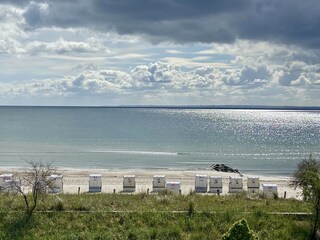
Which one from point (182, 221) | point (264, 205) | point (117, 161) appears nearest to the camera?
point (182, 221)

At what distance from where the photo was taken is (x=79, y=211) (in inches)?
955

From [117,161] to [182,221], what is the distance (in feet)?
139

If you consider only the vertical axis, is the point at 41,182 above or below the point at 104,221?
above

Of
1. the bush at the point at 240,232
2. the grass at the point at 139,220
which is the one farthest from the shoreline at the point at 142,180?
the bush at the point at 240,232

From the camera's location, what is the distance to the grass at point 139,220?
72.2 feet

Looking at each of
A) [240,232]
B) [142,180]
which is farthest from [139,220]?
[142,180]

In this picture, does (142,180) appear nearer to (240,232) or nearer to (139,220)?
(139,220)

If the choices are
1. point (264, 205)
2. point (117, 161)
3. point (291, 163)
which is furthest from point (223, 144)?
point (264, 205)

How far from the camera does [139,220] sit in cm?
2327

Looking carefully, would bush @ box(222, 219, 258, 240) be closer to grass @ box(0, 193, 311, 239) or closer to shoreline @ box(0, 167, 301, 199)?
grass @ box(0, 193, 311, 239)

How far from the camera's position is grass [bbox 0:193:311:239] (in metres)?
22.0

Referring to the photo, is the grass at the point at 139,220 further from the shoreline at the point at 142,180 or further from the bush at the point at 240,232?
the shoreline at the point at 142,180

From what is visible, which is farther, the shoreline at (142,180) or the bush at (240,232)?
the shoreline at (142,180)

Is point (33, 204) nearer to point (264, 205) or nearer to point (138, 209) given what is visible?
point (138, 209)
